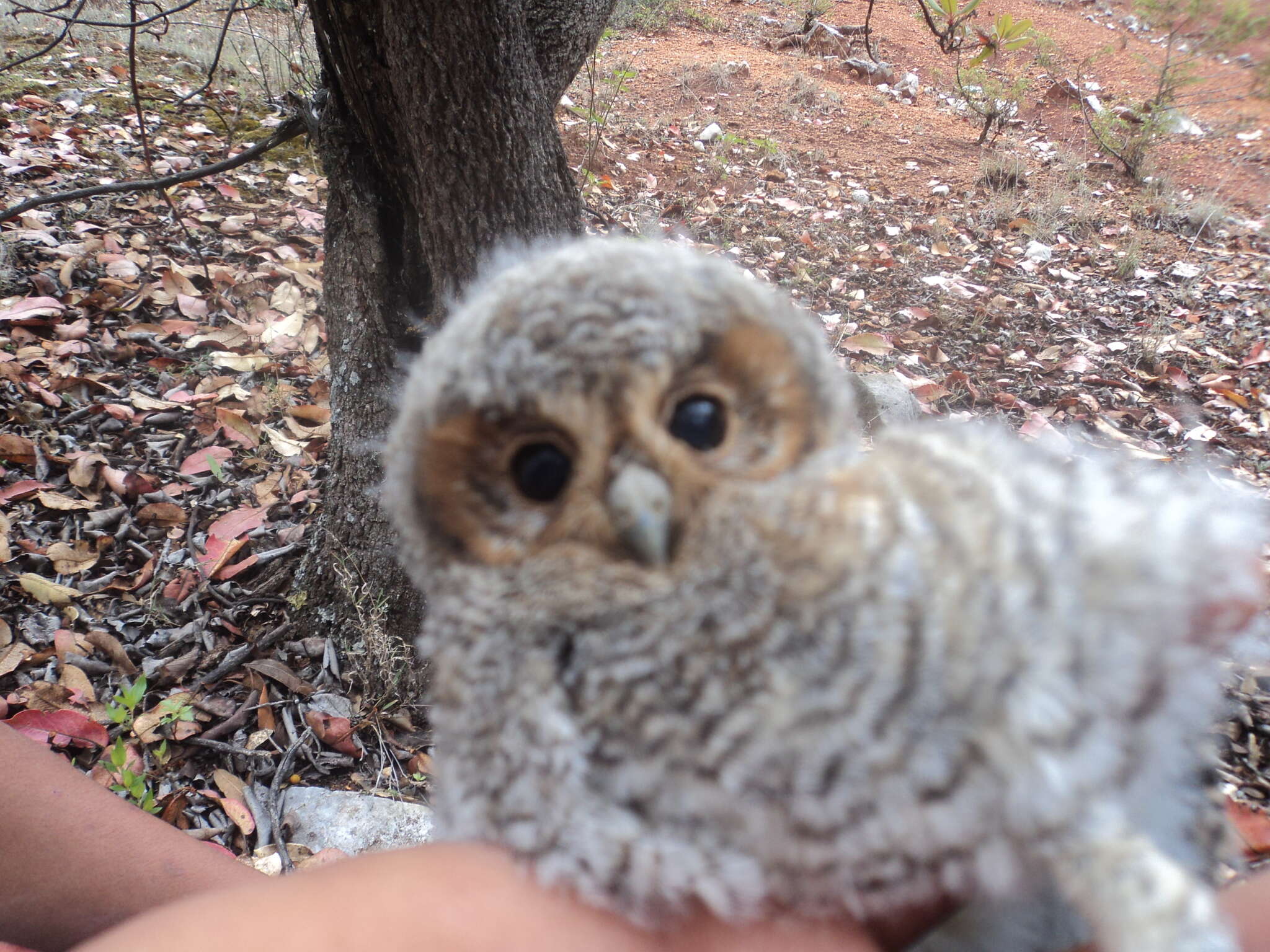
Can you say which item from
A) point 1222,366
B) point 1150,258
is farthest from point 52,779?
point 1150,258

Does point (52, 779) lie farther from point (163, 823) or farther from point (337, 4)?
point (337, 4)

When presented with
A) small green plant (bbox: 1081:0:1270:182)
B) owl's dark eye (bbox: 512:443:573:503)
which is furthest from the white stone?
small green plant (bbox: 1081:0:1270:182)

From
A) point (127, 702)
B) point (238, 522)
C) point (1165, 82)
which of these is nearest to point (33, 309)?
point (238, 522)

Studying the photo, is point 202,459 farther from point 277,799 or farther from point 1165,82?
point 1165,82

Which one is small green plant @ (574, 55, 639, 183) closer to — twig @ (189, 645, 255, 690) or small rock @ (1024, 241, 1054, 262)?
small rock @ (1024, 241, 1054, 262)

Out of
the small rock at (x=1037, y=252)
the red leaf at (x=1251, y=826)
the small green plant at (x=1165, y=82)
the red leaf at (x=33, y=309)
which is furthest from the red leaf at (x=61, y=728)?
the small green plant at (x=1165, y=82)
